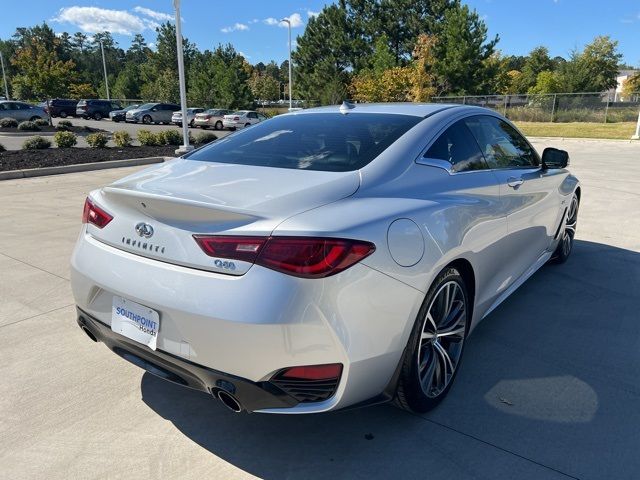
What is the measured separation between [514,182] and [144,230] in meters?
2.49

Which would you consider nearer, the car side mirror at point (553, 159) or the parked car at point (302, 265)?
the parked car at point (302, 265)

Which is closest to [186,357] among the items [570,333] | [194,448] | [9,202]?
[194,448]

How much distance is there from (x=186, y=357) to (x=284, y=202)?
77 centimetres

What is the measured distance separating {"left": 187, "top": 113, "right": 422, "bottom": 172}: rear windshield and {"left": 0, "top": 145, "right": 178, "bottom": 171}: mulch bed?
10.1 meters

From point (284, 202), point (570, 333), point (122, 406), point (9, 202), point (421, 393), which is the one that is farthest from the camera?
point (9, 202)

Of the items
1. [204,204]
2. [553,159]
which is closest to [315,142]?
[204,204]

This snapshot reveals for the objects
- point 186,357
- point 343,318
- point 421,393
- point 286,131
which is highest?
point 286,131

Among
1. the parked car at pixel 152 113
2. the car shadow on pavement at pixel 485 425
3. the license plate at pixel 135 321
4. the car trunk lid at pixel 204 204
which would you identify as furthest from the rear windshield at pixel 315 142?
the parked car at pixel 152 113

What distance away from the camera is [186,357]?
2.11 m

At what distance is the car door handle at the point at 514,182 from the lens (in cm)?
340

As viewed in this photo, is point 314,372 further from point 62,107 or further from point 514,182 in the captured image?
point 62,107

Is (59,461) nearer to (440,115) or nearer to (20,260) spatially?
(440,115)

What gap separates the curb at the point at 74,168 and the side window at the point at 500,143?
1041cm

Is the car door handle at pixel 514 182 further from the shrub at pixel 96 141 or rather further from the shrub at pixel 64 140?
the shrub at pixel 64 140
